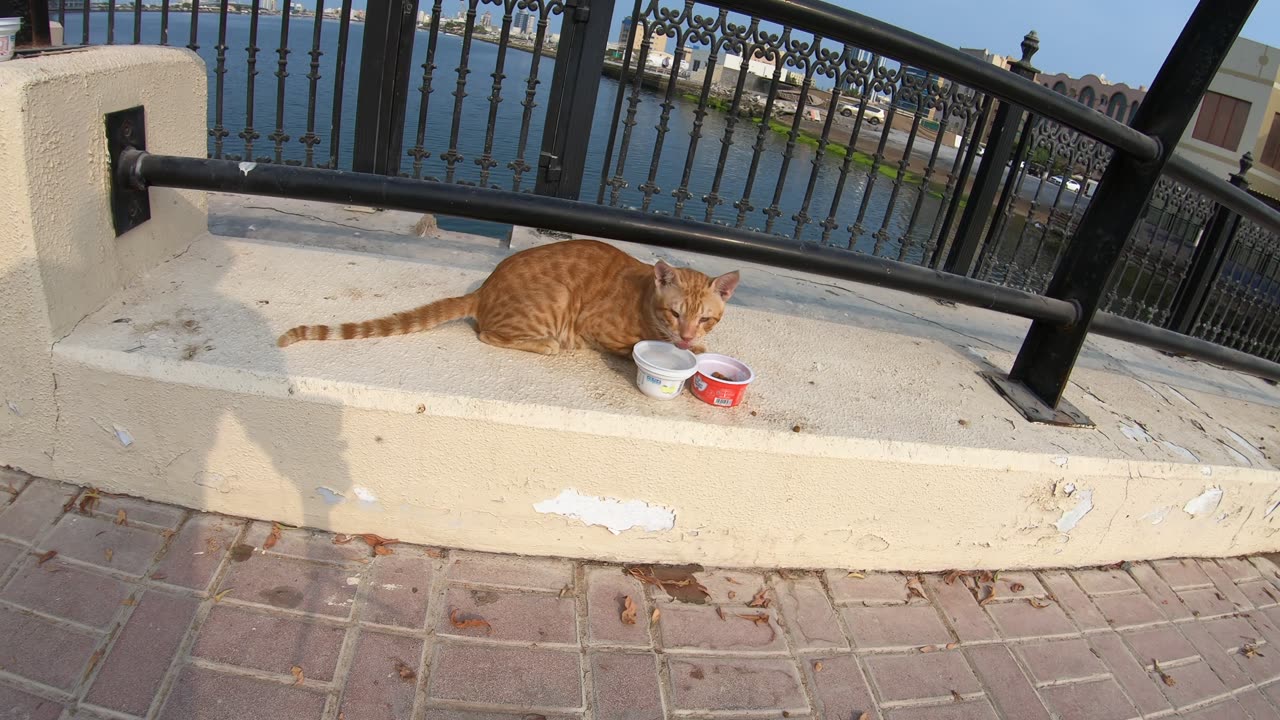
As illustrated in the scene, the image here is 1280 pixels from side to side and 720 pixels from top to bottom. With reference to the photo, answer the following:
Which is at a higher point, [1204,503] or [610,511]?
[1204,503]

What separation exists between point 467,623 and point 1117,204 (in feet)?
9.25

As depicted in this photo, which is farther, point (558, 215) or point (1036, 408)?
point (1036, 408)

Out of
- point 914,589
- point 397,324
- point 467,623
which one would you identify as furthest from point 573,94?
point 914,589

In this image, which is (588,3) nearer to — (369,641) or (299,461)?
(299,461)

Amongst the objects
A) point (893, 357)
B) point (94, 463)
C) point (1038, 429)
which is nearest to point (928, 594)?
point (1038, 429)

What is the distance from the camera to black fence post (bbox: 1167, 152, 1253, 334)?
5906 mm

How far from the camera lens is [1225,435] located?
3.47 m

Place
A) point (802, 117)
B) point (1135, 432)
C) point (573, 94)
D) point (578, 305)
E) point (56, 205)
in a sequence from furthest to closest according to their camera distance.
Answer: point (802, 117) → point (573, 94) → point (1135, 432) → point (578, 305) → point (56, 205)

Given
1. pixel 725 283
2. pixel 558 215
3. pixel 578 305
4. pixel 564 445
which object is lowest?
pixel 564 445

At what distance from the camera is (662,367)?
2611 mm

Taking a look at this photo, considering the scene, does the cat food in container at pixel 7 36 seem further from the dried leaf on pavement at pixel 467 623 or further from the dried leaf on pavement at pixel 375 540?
the dried leaf on pavement at pixel 467 623

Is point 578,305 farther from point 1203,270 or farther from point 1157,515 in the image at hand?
point 1203,270

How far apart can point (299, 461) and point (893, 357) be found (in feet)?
7.98

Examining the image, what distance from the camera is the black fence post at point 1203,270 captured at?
233 inches
